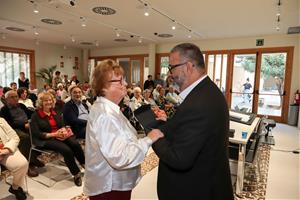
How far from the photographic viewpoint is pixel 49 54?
408 inches

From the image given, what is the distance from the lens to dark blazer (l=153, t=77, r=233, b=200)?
0.98m

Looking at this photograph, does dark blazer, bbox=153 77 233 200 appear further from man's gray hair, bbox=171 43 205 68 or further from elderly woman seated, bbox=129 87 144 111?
elderly woman seated, bbox=129 87 144 111

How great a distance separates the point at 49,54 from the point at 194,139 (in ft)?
35.7

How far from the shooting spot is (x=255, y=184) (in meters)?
2.92

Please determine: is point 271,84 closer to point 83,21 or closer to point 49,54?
point 83,21

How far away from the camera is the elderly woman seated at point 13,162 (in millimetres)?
2309

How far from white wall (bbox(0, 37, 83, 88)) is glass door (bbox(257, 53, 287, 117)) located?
888 cm

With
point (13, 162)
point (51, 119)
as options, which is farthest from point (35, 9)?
point (13, 162)

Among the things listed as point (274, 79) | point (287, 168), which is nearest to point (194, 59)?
point (287, 168)

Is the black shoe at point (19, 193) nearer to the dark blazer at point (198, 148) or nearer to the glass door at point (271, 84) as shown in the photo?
the dark blazer at point (198, 148)

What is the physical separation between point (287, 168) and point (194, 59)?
3.36m

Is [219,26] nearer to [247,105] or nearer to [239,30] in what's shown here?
[239,30]

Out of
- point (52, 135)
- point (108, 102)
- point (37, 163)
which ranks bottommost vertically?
point (37, 163)

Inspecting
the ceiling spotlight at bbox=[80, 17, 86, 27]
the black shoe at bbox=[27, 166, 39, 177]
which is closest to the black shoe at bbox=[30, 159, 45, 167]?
the black shoe at bbox=[27, 166, 39, 177]
